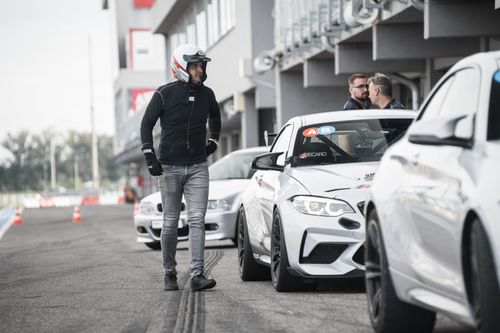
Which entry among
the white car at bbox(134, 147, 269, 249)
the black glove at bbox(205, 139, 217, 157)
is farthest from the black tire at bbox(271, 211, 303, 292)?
the white car at bbox(134, 147, 269, 249)

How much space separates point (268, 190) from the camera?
11188mm

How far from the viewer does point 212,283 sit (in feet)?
36.4

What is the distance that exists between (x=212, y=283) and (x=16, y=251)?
9.60 m

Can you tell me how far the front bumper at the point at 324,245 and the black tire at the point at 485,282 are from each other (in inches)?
174

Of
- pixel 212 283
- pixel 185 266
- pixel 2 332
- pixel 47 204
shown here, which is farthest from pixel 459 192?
pixel 47 204

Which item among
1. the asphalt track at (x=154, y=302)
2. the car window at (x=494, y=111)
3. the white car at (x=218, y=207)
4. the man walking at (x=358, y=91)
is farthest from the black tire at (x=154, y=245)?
the car window at (x=494, y=111)

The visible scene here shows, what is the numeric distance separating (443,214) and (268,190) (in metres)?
5.31

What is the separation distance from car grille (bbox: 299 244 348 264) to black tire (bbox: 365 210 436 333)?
8.38ft

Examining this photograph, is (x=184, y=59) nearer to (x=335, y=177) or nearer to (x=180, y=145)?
(x=180, y=145)

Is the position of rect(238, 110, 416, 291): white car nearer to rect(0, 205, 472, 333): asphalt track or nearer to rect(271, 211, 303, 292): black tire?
rect(271, 211, 303, 292): black tire

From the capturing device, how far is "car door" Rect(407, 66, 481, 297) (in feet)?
19.0

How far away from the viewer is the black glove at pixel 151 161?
11.1 meters

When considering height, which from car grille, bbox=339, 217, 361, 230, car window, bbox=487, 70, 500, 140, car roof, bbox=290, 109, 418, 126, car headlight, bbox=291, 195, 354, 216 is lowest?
car grille, bbox=339, 217, 361, 230

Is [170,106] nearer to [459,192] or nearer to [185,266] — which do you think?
[185,266]
